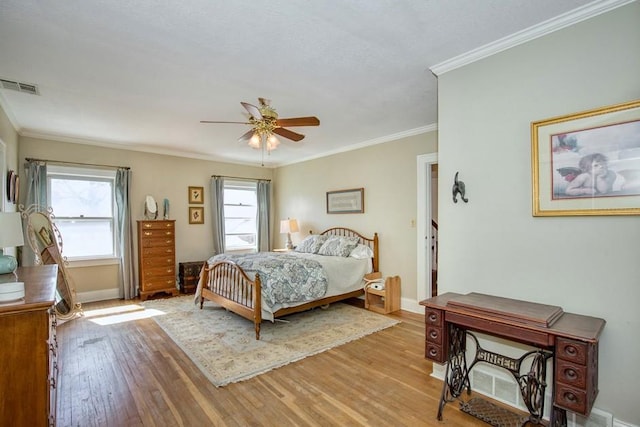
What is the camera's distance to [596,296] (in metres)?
1.92

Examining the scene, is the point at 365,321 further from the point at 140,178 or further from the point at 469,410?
the point at 140,178

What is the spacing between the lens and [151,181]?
18.6ft

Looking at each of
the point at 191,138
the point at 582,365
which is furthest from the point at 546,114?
the point at 191,138

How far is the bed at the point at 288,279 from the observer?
3646 millimetres

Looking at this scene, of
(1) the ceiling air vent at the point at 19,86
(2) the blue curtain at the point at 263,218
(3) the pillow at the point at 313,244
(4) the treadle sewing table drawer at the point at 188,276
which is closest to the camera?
(1) the ceiling air vent at the point at 19,86

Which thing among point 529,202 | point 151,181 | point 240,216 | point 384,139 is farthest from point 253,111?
point 240,216

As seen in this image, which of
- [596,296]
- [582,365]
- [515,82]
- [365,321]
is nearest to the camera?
[582,365]

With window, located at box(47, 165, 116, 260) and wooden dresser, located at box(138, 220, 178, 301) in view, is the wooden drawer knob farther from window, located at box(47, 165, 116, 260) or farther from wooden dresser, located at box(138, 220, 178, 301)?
window, located at box(47, 165, 116, 260)

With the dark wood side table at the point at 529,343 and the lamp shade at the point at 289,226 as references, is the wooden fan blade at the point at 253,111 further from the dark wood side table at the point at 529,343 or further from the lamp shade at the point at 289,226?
the lamp shade at the point at 289,226

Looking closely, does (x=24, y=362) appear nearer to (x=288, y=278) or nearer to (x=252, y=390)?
(x=252, y=390)

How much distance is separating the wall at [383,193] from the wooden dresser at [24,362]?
4.02 metres

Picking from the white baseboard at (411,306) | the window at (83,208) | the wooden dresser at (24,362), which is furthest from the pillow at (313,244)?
the wooden dresser at (24,362)

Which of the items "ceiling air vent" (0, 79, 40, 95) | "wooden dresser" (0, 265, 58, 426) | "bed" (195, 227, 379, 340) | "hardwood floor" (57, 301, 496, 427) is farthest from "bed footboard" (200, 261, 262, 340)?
"ceiling air vent" (0, 79, 40, 95)

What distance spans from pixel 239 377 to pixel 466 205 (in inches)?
93.6
